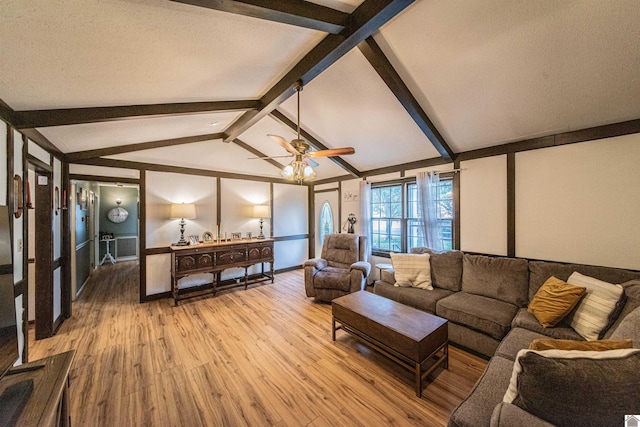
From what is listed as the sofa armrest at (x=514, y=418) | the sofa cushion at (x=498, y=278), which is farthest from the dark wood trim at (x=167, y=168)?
the sofa armrest at (x=514, y=418)

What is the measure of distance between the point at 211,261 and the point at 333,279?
7.22 feet

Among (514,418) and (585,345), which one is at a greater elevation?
(585,345)

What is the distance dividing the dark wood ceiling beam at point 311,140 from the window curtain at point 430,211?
57.7 inches

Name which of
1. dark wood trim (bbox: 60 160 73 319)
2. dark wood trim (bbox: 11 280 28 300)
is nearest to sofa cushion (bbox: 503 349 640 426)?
dark wood trim (bbox: 11 280 28 300)

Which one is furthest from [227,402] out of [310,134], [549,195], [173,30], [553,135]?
[553,135]

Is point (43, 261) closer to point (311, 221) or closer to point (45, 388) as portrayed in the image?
point (45, 388)

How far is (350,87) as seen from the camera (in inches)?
105

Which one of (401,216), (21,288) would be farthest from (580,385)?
(21,288)

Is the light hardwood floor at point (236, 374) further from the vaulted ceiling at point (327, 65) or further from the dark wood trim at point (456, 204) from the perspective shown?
the vaulted ceiling at point (327, 65)

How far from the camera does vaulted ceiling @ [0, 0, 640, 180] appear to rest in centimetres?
136

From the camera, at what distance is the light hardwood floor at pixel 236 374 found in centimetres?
169

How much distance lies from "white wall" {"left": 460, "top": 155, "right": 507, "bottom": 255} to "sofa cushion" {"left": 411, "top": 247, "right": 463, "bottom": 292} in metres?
0.44

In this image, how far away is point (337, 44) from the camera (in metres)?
1.83

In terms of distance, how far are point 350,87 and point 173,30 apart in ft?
5.94
